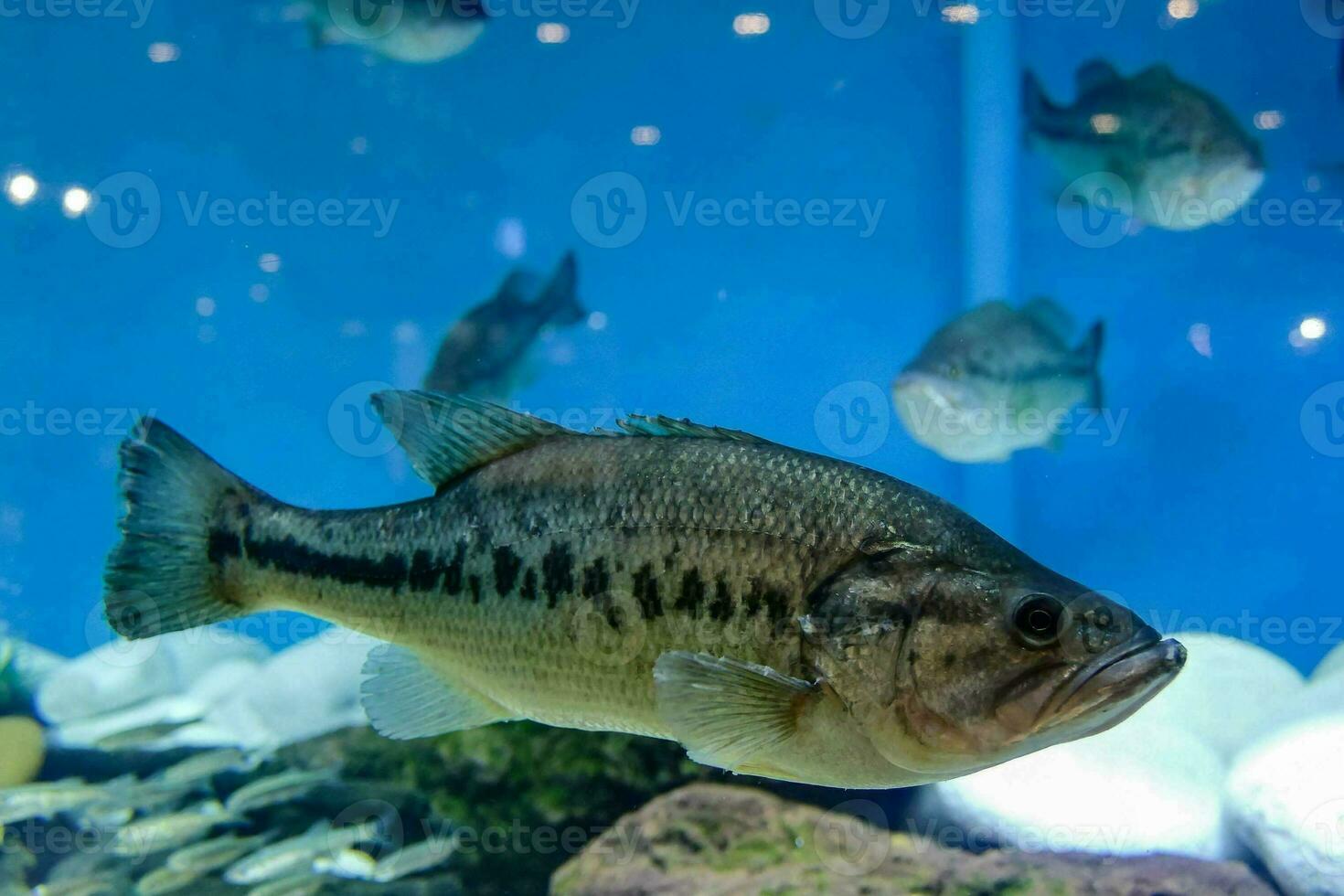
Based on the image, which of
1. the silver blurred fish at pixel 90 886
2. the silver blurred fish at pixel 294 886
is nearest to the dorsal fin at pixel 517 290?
the silver blurred fish at pixel 294 886

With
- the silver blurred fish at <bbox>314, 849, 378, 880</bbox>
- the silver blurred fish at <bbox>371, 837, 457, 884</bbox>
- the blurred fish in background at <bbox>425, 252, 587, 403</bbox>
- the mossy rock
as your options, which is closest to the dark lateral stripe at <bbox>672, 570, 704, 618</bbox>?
the mossy rock

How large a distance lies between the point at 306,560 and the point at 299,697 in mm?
3661

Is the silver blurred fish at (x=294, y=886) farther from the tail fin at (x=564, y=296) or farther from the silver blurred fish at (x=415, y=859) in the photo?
the tail fin at (x=564, y=296)

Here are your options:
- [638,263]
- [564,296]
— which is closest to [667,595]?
[564,296]

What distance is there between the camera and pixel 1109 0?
19.4ft

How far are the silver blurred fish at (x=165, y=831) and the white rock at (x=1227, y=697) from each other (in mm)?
4209

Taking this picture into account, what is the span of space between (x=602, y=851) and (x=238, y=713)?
3.02m

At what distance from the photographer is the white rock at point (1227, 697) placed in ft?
14.3

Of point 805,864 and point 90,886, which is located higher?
point 805,864

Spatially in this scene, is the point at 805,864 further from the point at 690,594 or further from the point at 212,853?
the point at 212,853

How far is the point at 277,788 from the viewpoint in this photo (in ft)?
13.4

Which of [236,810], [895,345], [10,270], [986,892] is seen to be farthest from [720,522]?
[10,270]

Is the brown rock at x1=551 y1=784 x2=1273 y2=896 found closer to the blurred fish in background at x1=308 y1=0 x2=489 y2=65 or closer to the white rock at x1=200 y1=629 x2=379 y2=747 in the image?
the white rock at x1=200 y1=629 x2=379 y2=747

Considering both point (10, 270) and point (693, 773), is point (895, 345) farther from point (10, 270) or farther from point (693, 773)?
point (10, 270)
